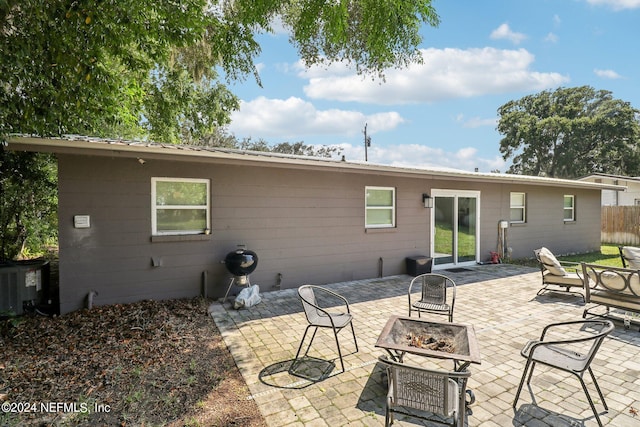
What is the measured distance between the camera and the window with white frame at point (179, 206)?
219 inches

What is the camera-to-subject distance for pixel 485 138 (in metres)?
35.5

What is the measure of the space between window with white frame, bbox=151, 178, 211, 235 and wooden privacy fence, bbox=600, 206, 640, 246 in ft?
53.6

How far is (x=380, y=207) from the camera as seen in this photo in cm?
790

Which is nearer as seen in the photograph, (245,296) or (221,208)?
(245,296)

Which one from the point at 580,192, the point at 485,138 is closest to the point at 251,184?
the point at 580,192

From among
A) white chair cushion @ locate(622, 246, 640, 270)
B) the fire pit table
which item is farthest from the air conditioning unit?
white chair cushion @ locate(622, 246, 640, 270)

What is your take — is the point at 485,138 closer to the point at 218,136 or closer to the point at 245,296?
the point at 218,136

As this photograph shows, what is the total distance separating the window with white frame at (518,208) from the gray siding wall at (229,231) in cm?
206

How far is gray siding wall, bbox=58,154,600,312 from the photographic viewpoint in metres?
5.02

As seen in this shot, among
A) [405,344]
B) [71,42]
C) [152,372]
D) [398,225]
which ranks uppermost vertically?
[71,42]

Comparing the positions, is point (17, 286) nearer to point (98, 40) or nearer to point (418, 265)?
point (98, 40)

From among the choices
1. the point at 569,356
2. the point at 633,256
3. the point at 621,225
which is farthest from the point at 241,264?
the point at 621,225

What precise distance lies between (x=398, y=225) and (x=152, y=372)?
608cm

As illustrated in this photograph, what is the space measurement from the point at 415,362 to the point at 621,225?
53.1 feet
